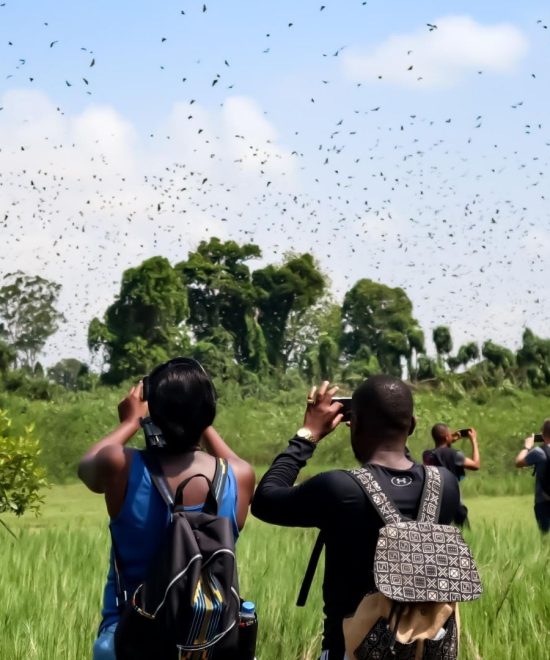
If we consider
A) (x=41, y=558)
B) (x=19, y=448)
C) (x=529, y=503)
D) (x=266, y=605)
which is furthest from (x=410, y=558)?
(x=529, y=503)

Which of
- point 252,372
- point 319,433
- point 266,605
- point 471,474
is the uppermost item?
point 252,372

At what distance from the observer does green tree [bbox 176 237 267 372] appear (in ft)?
162

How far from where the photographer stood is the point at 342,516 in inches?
109

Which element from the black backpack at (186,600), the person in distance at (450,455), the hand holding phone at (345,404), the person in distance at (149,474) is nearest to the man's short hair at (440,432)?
the person in distance at (450,455)

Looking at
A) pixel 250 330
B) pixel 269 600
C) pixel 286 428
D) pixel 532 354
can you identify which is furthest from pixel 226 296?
pixel 269 600

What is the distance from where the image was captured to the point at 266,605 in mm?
5789

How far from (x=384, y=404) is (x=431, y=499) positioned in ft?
0.78

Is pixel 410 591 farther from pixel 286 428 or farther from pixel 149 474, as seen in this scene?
pixel 286 428

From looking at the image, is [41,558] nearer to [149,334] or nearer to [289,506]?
[289,506]

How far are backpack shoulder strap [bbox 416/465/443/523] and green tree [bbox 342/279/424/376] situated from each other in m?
53.4

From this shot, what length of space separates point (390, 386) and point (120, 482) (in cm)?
65

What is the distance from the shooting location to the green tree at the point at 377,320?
187 feet

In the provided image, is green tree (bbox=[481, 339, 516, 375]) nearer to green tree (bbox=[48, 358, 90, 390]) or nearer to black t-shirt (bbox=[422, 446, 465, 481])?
black t-shirt (bbox=[422, 446, 465, 481])

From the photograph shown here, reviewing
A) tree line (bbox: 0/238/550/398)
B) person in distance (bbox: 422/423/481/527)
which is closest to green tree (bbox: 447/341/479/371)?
tree line (bbox: 0/238/550/398)
